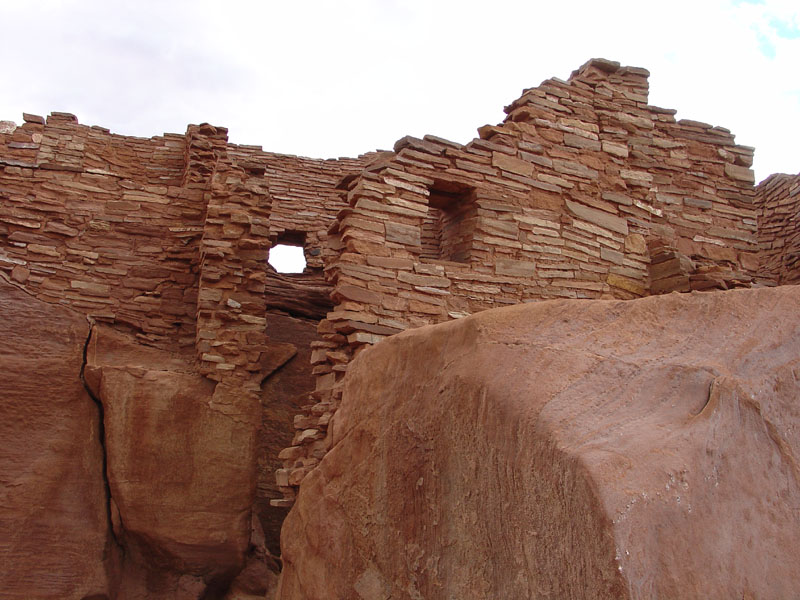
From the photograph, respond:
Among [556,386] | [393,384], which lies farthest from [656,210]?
[556,386]

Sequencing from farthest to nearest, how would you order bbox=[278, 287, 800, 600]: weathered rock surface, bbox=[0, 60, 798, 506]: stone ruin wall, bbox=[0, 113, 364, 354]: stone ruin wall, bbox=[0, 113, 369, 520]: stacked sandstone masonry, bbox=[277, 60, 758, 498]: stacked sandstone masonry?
bbox=[0, 113, 364, 354]: stone ruin wall → bbox=[0, 113, 369, 520]: stacked sandstone masonry → bbox=[0, 60, 798, 506]: stone ruin wall → bbox=[277, 60, 758, 498]: stacked sandstone masonry → bbox=[278, 287, 800, 600]: weathered rock surface

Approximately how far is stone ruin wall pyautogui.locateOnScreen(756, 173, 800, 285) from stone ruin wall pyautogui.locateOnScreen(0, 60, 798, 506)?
10.8 feet

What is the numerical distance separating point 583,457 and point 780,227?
11.2 m

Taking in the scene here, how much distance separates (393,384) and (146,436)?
13.9ft

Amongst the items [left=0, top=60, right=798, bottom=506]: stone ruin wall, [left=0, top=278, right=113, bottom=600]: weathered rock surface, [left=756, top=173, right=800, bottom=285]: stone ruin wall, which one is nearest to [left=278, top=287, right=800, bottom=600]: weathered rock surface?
[left=0, top=60, right=798, bottom=506]: stone ruin wall

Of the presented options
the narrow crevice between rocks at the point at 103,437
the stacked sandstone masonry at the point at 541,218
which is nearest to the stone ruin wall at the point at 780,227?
the stacked sandstone masonry at the point at 541,218

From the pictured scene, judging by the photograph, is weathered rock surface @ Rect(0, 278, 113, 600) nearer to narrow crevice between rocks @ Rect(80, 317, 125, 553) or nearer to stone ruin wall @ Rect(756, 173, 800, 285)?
narrow crevice between rocks @ Rect(80, 317, 125, 553)

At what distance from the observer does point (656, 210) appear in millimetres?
7973

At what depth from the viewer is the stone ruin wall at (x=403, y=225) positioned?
6.39 metres

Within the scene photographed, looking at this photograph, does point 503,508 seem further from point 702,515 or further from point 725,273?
point 725,273

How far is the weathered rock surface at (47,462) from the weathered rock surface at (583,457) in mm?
3790

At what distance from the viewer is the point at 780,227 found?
1193 centimetres

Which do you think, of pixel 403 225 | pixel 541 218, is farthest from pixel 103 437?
pixel 541 218

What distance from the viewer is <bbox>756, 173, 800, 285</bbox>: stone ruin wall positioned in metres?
11.3
